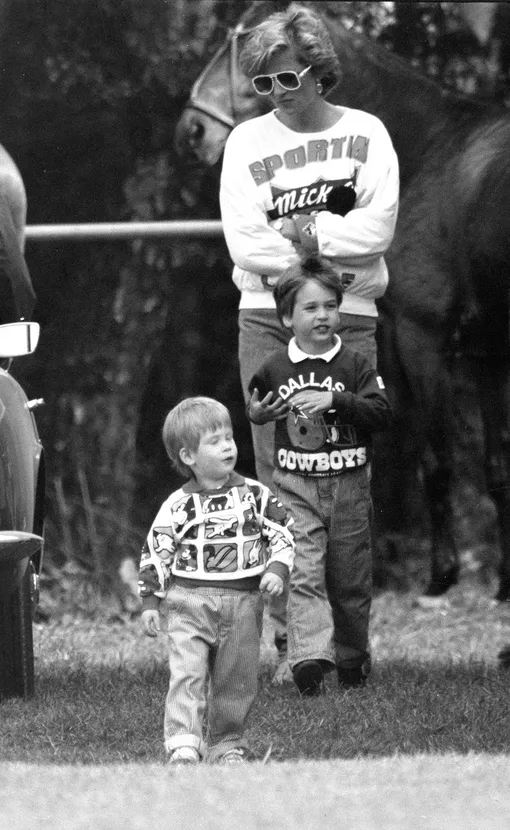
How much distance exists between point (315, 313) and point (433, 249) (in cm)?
165

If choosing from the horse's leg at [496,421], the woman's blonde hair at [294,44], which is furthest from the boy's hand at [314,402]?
the horse's leg at [496,421]

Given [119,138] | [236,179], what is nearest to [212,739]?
[236,179]

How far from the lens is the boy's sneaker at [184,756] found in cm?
429

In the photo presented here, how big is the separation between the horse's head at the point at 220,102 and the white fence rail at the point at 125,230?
298 mm

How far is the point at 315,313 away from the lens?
17.7 feet

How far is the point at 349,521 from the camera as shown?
5.56 metres

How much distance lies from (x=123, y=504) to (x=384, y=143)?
9.31 ft

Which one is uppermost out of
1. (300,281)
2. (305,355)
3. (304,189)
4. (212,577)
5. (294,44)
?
(294,44)

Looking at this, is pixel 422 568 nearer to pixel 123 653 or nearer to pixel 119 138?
pixel 123 653

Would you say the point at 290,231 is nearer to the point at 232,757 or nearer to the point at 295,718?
the point at 295,718

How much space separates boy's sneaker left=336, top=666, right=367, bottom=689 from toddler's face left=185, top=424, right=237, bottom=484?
1428 millimetres

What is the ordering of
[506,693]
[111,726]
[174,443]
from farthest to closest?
[506,693], [111,726], [174,443]

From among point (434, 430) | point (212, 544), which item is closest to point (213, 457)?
point (212, 544)

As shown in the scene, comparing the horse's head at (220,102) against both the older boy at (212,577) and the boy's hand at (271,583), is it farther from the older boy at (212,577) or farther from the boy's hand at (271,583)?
the boy's hand at (271,583)
